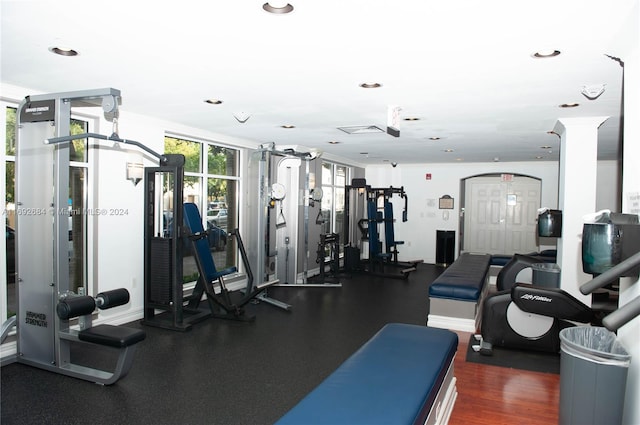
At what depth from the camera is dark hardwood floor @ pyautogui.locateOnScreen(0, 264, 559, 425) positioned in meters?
2.70

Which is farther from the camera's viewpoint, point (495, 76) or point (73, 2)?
point (495, 76)

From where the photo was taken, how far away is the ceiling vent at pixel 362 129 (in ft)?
16.5

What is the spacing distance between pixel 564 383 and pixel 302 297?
422 centimetres

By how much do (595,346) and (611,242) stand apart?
0.61m

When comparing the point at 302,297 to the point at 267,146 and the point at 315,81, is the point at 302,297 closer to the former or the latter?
the point at 267,146

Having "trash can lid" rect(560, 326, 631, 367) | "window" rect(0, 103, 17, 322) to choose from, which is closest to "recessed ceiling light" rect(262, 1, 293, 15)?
"trash can lid" rect(560, 326, 631, 367)

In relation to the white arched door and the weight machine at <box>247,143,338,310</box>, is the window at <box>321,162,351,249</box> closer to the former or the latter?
the weight machine at <box>247,143,338,310</box>

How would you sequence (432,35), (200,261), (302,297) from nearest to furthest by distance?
(432,35)
(200,261)
(302,297)

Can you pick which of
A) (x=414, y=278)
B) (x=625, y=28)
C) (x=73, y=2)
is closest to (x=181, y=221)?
(x=73, y=2)

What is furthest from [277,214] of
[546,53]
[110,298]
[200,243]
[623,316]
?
[623,316]

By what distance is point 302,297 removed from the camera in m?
5.97

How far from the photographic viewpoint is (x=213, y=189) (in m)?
6.01

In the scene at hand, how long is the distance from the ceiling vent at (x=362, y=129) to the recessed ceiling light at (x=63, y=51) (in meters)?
3.04

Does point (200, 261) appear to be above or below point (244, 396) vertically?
above
